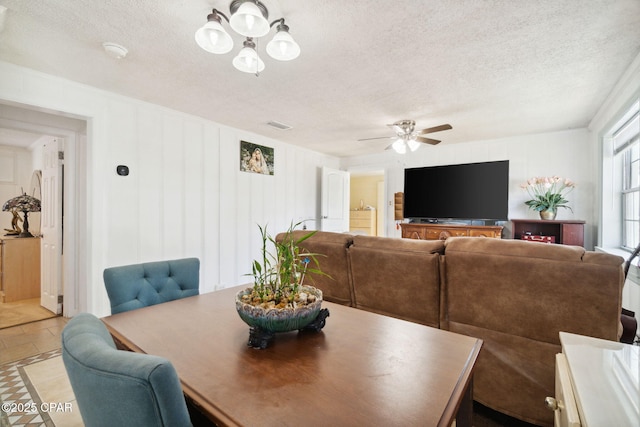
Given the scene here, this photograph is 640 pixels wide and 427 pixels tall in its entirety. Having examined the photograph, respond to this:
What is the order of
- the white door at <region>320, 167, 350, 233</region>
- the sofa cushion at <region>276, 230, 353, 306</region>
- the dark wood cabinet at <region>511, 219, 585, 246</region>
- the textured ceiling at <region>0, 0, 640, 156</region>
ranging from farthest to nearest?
the white door at <region>320, 167, 350, 233</region>, the dark wood cabinet at <region>511, 219, 585, 246</region>, the sofa cushion at <region>276, 230, 353, 306</region>, the textured ceiling at <region>0, 0, 640, 156</region>

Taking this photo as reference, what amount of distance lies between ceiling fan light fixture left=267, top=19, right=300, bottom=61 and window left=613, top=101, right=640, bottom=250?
3204 millimetres

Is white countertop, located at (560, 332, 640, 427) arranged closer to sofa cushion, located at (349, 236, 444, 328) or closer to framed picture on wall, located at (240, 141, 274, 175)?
sofa cushion, located at (349, 236, 444, 328)

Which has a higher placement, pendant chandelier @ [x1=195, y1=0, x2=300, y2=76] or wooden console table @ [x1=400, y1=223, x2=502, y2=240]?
pendant chandelier @ [x1=195, y1=0, x2=300, y2=76]

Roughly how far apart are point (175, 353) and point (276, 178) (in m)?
4.12

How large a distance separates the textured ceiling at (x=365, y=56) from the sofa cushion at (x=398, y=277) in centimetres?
145

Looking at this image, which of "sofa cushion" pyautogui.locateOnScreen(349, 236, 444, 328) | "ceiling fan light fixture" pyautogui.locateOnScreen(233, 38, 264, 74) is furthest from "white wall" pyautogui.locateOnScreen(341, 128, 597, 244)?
"ceiling fan light fixture" pyautogui.locateOnScreen(233, 38, 264, 74)

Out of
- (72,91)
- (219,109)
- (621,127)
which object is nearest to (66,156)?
(72,91)

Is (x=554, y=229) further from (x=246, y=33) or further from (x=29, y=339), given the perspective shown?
(x=29, y=339)

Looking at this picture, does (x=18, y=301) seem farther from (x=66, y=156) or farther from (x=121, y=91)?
(x=121, y=91)

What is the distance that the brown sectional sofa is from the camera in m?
1.42

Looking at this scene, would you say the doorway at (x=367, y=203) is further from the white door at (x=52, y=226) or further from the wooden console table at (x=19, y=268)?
the wooden console table at (x=19, y=268)

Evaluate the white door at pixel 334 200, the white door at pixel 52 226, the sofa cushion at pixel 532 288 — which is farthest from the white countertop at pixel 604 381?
the white door at pixel 334 200

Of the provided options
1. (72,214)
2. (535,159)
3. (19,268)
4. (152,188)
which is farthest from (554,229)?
(19,268)

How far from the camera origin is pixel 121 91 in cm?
294
